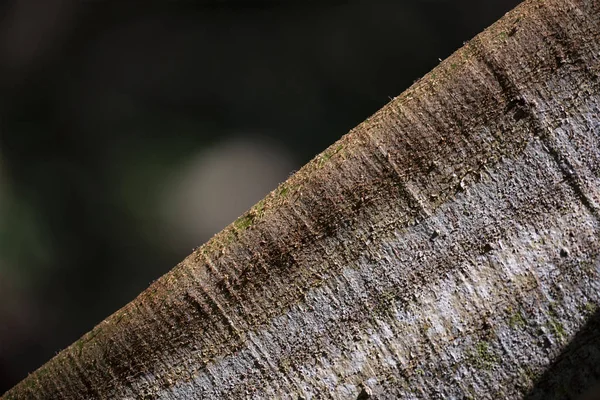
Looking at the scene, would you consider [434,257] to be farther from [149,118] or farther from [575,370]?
[149,118]

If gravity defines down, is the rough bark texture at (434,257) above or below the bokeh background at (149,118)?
below

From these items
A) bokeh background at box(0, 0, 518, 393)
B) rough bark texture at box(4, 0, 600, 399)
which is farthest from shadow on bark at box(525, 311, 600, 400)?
bokeh background at box(0, 0, 518, 393)

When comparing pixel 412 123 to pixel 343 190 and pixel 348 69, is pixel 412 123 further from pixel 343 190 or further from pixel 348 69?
pixel 348 69

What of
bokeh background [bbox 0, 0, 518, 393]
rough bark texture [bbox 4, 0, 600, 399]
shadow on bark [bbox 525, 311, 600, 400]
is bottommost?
shadow on bark [bbox 525, 311, 600, 400]

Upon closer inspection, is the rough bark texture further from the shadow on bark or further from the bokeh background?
the bokeh background

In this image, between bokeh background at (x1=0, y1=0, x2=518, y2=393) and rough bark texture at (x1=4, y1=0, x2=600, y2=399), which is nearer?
rough bark texture at (x1=4, y1=0, x2=600, y2=399)

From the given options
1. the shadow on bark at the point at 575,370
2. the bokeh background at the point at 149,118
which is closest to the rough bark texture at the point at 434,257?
the shadow on bark at the point at 575,370

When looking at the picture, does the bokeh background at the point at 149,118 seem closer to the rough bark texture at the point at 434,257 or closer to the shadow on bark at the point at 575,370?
the rough bark texture at the point at 434,257

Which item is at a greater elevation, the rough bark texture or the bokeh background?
the bokeh background
